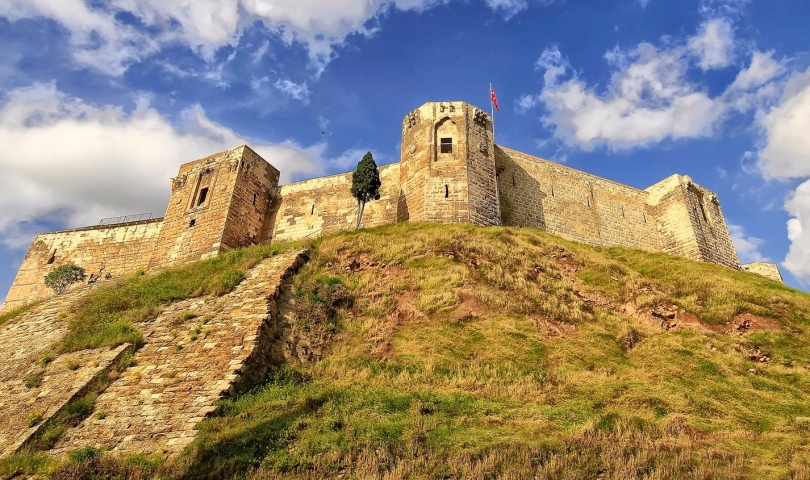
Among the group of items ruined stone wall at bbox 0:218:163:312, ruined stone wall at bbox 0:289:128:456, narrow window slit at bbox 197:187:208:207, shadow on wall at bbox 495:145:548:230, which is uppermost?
shadow on wall at bbox 495:145:548:230

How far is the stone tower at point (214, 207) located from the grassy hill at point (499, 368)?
650cm

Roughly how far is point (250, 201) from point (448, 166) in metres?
9.58

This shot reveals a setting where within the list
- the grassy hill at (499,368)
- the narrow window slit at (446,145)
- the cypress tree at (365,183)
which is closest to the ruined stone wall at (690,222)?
the grassy hill at (499,368)

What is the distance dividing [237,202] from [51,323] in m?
10.8

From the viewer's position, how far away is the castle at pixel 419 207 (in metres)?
23.1

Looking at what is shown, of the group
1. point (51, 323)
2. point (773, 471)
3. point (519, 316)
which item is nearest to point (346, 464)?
point (773, 471)

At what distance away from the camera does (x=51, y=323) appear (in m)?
14.6

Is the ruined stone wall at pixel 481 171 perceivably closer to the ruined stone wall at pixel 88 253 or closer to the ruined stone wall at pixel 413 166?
the ruined stone wall at pixel 413 166

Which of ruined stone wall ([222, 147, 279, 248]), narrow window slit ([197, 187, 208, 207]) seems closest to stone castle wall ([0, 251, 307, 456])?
ruined stone wall ([222, 147, 279, 248])

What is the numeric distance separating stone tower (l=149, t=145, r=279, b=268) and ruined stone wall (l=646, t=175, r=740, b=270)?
21311 mm

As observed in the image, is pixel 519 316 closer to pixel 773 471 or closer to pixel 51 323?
pixel 773 471

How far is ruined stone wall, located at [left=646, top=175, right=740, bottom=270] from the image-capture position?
92.3ft

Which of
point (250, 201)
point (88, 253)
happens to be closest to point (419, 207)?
point (250, 201)

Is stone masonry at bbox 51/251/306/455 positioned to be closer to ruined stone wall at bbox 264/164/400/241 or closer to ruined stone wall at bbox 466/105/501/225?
ruined stone wall at bbox 466/105/501/225
